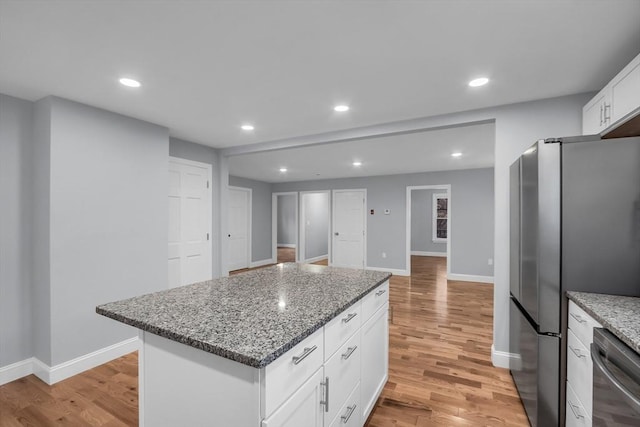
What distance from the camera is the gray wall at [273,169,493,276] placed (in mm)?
6020

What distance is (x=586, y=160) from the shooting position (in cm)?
167

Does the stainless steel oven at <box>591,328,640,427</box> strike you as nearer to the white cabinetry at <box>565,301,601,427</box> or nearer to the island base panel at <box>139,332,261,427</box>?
the white cabinetry at <box>565,301,601,427</box>

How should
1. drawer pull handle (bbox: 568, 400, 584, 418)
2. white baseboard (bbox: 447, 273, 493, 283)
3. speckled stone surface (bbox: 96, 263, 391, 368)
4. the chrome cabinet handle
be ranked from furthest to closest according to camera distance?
white baseboard (bbox: 447, 273, 493, 283), drawer pull handle (bbox: 568, 400, 584, 418), the chrome cabinet handle, speckled stone surface (bbox: 96, 263, 391, 368)

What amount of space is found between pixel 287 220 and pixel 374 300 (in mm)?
10017

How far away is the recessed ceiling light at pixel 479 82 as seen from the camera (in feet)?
7.03

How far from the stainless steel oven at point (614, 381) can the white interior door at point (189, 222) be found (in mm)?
3849

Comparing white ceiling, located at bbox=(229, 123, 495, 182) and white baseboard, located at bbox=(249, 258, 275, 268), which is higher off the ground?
white ceiling, located at bbox=(229, 123, 495, 182)

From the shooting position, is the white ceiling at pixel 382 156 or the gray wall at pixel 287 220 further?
the gray wall at pixel 287 220

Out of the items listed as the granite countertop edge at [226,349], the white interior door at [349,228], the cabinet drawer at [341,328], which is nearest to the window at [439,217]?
the white interior door at [349,228]

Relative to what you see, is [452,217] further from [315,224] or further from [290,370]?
[290,370]

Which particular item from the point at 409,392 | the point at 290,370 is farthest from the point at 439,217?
the point at 290,370

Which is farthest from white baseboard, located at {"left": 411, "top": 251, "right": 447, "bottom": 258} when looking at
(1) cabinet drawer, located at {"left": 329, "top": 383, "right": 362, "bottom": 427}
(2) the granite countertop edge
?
(2) the granite countertop edge

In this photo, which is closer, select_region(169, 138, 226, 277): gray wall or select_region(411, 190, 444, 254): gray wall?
select_region(169, 138, 226, 277): gray wall

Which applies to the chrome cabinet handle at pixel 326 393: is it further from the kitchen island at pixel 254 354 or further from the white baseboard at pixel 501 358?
the white baseboard at pixel 501 358
